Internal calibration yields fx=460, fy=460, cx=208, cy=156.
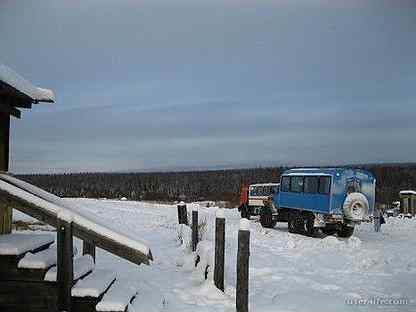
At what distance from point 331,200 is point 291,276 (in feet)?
28.2

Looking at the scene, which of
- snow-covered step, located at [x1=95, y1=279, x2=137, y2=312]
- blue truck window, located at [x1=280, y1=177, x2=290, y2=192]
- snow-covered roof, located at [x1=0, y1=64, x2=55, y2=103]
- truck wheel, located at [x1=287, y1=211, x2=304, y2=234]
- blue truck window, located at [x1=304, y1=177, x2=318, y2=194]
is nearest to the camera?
snow-covered step, located at [x1=95, y1=279, x2=137, y2=312]

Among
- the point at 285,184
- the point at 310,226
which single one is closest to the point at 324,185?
the point at 310,226

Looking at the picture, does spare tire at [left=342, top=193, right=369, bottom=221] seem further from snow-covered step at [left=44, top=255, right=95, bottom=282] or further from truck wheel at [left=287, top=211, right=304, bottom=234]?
snow-covered step at [left=44, top=255, right=95, bottom=282]

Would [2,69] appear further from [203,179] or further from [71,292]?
[203,179]

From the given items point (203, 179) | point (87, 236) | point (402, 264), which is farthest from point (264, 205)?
point (203, 179)

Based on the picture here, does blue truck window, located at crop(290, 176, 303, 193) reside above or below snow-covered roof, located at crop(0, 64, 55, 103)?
below

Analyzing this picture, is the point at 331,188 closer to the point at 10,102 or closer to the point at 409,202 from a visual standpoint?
the point at 10,102

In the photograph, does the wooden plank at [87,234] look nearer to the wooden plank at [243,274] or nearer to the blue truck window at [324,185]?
the wooden plank at [243,274]

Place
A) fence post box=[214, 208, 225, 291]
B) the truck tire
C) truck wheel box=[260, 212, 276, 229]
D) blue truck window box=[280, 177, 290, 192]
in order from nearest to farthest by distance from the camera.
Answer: fence post box=[214, 208, 225, 291] < the truck tire < blue truck window box=[280, 177, 290, 192] < truck wheel box=[260, 212, 276, 229]

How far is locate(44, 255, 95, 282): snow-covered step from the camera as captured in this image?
5.99 metres

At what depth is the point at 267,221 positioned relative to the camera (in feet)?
74.6

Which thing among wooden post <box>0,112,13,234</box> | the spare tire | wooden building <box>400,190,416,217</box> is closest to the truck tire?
the spare tire

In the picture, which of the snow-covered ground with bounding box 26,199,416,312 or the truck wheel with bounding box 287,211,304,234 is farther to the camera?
the truck wheel with bounding box 287,211,304,234

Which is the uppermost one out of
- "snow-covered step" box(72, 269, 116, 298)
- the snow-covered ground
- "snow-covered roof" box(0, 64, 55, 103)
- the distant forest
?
"snow-covered roof" box(0, 64, 55, 103)
